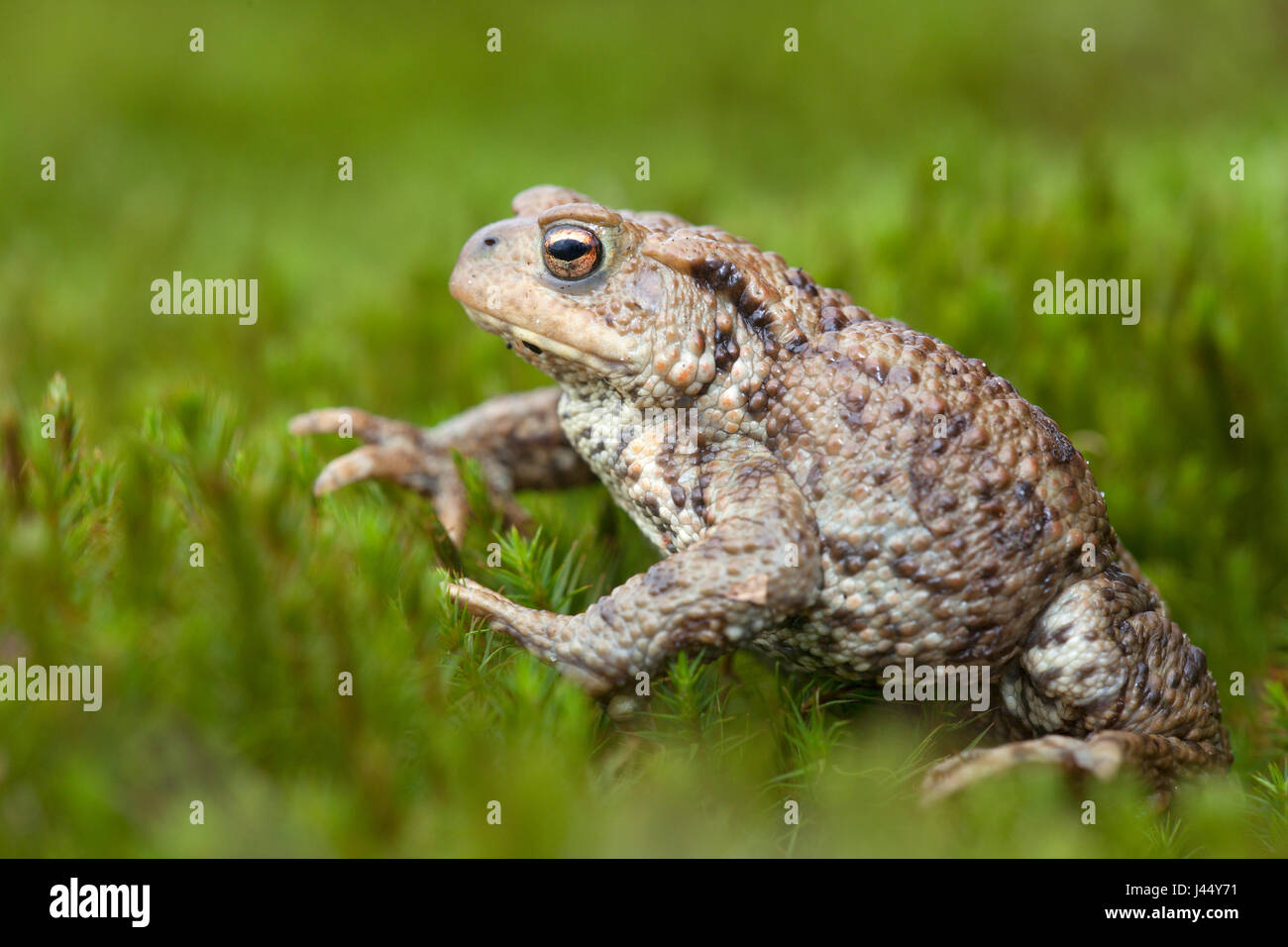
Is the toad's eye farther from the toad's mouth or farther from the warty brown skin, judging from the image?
the toad's mouth

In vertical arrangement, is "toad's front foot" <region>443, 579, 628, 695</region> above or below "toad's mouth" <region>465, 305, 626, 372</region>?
below

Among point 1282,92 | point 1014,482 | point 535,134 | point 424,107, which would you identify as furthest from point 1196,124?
point 1014,482

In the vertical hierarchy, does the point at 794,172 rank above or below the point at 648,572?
above

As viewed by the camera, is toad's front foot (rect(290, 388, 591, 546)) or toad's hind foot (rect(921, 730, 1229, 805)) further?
toad's front foot (rect(290, 388, 591, 546))

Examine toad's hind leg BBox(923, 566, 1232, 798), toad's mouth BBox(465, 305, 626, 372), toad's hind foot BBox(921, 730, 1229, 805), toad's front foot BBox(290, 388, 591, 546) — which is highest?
toad's mouth BBox(465, 305, 626, 372)

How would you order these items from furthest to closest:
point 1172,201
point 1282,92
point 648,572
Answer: point 1282,92, point 1172,201, point 648,572

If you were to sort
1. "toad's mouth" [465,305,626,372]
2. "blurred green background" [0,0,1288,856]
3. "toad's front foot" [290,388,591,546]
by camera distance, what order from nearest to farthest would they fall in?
"blurred green background" [0,0,1288,856] < "toad's mouth" [465,305,626,372] < "toad's front foot" [290,388,591,546]

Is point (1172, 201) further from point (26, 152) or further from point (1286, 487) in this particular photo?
point (26, 152)

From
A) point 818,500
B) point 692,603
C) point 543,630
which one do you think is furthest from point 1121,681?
point 543,630

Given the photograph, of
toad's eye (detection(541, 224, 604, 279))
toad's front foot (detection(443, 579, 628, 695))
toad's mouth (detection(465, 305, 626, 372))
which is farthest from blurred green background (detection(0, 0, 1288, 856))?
toad's eye (detection(541, 224, 604, 279))
